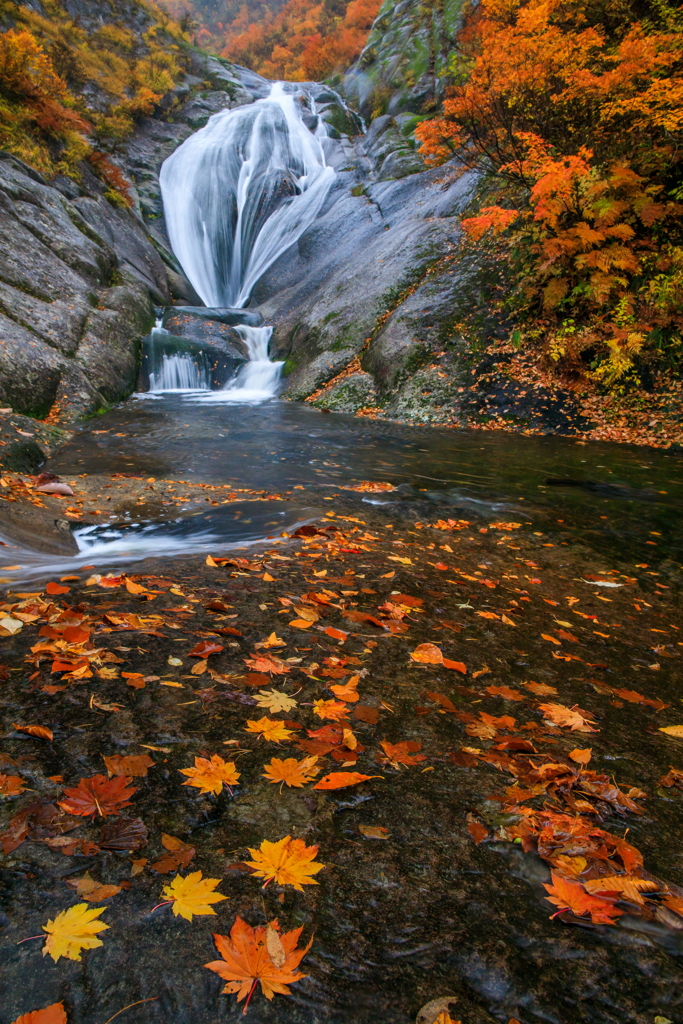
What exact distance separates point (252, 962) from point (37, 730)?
93 centimetres

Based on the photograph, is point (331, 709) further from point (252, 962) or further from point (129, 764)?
point (252, 962)

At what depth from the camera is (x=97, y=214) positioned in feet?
55.8

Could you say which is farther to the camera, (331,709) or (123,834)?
(331,709)

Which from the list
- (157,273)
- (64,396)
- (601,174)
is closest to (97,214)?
(157,273)

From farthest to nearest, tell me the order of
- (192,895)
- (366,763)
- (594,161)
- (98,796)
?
(594,161), (366,763), (98,796), (192,895)

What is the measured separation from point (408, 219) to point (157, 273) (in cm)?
918

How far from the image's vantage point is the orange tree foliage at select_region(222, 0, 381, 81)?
105 feet

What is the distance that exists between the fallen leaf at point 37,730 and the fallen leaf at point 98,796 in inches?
8.8

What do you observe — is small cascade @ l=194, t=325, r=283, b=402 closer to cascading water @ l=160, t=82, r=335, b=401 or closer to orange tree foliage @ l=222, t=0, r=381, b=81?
cascading water @ l=160, t=82, r=335, b=401

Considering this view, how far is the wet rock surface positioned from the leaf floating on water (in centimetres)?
2

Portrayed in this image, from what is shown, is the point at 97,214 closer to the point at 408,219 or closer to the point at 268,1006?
the point at 408,219

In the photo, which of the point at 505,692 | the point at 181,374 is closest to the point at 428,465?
the point at 505,692

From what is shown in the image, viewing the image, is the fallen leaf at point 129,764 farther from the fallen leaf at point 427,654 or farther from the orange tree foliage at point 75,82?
the orange tree foliage at point 75,82

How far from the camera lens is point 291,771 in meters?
1.61
